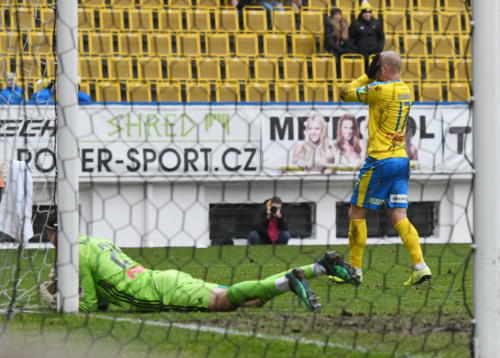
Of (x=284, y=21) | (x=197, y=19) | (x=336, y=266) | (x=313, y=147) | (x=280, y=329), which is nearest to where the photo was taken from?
(x=280, y=329)

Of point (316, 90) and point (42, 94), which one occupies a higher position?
point (42, 94)

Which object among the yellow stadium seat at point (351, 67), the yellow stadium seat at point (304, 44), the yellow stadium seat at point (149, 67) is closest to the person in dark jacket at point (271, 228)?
the yellow stadium seat at point (351, 67)

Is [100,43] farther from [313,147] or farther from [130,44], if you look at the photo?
[313,147]

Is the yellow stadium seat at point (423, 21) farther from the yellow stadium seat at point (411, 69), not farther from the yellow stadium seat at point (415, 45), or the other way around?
the yellow stadium seat at point (411, 69)

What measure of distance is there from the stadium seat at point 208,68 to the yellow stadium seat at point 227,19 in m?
0.92

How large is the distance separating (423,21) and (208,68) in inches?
144

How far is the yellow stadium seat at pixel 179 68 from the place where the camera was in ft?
47.3

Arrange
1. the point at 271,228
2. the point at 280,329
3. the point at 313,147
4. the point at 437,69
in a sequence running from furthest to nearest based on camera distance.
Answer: the point at 437,69, the point at 313,147, the point at 271,228, the point at 280,329

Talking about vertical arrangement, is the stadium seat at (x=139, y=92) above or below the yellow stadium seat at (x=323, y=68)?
below

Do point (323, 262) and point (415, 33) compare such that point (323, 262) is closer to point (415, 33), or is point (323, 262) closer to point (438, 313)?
point (438, 313)

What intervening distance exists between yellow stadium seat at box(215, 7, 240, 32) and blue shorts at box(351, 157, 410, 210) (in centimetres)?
830

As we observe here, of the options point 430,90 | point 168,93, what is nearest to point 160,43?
point 168,93

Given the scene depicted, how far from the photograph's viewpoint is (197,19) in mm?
15547

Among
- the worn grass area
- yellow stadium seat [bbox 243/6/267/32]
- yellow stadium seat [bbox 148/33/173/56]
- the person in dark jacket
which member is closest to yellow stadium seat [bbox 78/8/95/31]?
yellow stadium seat [bbox 148/33/173/56]
